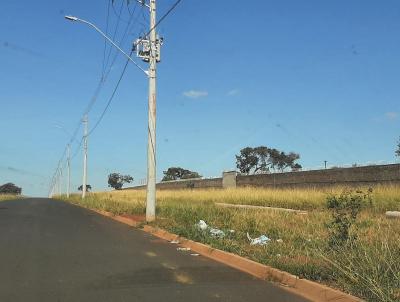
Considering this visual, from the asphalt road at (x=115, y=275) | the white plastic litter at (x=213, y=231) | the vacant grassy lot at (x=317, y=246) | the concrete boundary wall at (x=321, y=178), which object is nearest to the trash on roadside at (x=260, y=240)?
the vacant grassy lot at (x=317, y=246)

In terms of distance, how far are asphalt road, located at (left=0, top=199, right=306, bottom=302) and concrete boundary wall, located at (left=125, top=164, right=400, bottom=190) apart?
978 inches

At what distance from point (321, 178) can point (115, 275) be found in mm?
36406

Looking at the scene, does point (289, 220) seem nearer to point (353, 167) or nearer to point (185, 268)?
point (185, 268)

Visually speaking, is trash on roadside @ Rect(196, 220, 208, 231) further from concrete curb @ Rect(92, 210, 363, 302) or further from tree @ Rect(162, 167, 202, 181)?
tree @ Rect(162, 167, 202, 181)

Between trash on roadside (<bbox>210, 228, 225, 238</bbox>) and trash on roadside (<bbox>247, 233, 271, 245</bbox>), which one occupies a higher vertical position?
trash on roadside (<bbox>210, 228, 225, 238</bbox>)

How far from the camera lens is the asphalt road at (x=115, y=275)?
8.82m

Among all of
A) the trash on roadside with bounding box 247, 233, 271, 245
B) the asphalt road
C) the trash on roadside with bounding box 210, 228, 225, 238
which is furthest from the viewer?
the trash on roadside with bounding box 210, 228, 225, 238

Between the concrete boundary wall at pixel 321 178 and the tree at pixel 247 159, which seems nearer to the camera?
the concrete boundary wall at pixel 321 178

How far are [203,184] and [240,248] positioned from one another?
6173 centimetres

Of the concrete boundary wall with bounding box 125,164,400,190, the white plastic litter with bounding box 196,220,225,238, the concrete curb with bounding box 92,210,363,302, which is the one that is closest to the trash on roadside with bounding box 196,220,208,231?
the white plastic litter with bounding box 196,220,225,238

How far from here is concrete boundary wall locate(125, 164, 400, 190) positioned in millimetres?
37531

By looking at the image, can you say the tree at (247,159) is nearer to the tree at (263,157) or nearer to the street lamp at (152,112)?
the tree at (263,157)

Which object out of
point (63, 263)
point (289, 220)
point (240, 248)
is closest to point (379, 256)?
point (240, 248)

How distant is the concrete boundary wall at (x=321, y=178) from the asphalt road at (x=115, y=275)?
2484 centimetres
